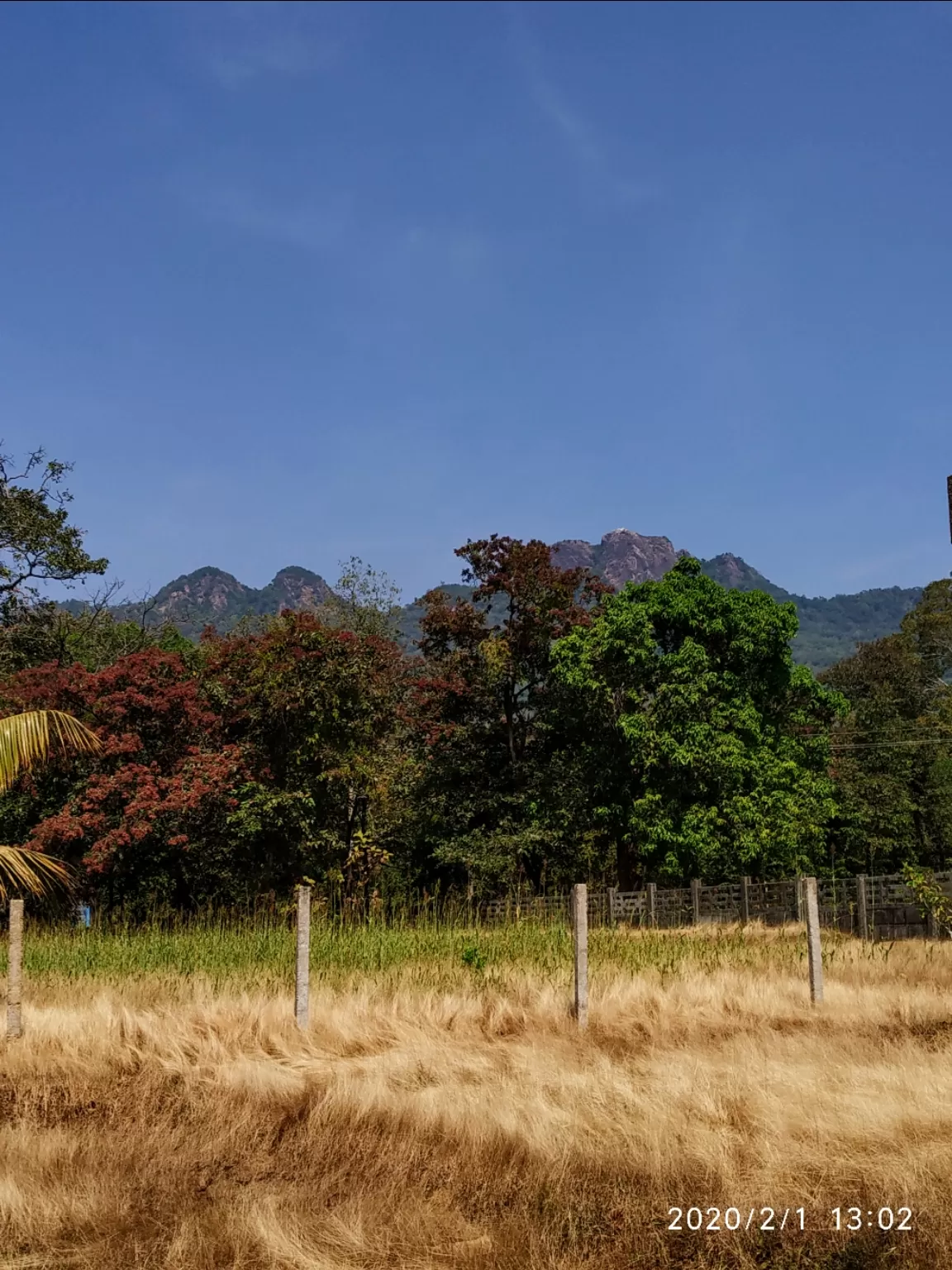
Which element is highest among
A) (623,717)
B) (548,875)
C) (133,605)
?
(133,605)

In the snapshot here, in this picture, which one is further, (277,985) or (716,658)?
(716,658)

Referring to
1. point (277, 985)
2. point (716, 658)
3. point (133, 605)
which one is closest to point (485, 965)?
point (277, 985)

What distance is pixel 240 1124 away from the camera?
7062 mm

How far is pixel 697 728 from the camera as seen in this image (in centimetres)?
2620

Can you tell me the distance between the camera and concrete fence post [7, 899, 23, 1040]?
9586 mm

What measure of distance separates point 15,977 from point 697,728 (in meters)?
19.3

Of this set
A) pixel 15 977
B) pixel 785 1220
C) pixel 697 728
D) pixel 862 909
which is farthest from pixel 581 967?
pixel 697 728

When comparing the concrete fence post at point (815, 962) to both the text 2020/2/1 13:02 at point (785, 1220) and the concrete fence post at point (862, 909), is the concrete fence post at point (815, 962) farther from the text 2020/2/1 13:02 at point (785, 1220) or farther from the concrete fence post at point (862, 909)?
the concrete fence post at point (862, 909)

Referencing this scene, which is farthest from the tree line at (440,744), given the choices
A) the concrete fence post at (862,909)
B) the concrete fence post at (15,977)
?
the concrete fence post at (15,977)

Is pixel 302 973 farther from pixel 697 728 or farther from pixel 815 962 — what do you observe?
pixel 697 728

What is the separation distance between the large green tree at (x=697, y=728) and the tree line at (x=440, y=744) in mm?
75

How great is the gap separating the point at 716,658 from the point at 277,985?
1907 cm

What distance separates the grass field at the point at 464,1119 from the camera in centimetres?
498

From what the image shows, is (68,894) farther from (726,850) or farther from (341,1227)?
(341,1227)
